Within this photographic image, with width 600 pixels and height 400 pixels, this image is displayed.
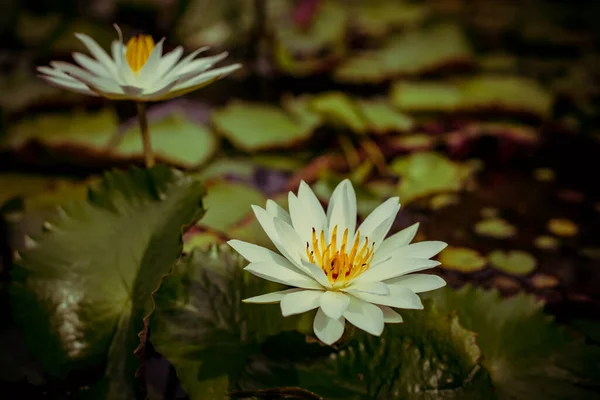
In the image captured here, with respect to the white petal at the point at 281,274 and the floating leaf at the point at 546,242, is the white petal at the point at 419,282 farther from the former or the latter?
the floating leaf at the point at 546,242

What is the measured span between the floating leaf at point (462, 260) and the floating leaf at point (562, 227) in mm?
287

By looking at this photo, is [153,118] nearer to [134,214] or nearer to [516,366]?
[134,214]

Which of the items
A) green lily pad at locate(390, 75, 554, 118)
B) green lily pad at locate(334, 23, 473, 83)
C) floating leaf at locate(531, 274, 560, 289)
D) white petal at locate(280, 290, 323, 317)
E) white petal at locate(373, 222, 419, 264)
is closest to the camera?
white petal at locate(280, 290, 323, 317)

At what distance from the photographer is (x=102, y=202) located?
3.13 ft

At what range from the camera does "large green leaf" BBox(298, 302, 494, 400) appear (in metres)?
0.74

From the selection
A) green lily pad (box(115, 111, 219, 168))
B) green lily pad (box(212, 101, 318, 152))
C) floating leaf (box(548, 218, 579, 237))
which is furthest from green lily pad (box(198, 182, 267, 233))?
floating leaf (box(548, 218, 579, 237))

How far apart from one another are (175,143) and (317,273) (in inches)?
44.2

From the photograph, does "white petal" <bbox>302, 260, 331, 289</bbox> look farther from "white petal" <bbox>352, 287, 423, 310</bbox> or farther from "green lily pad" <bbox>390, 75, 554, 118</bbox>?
"green lily pad" <bbox>390, 75, 554, 118</bbox>

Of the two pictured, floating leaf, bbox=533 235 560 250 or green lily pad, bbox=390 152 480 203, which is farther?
green lily pad, bbox=390 152 480 203

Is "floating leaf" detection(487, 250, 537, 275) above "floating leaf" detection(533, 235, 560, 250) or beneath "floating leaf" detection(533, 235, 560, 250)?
above

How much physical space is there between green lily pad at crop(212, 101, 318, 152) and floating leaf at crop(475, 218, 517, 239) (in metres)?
0.67

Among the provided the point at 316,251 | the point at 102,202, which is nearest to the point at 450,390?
the point at 316,251

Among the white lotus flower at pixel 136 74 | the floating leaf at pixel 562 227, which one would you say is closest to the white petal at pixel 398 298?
the white lotus flower at pixel 136 74

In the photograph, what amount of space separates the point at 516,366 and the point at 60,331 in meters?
Answer: 0.79
